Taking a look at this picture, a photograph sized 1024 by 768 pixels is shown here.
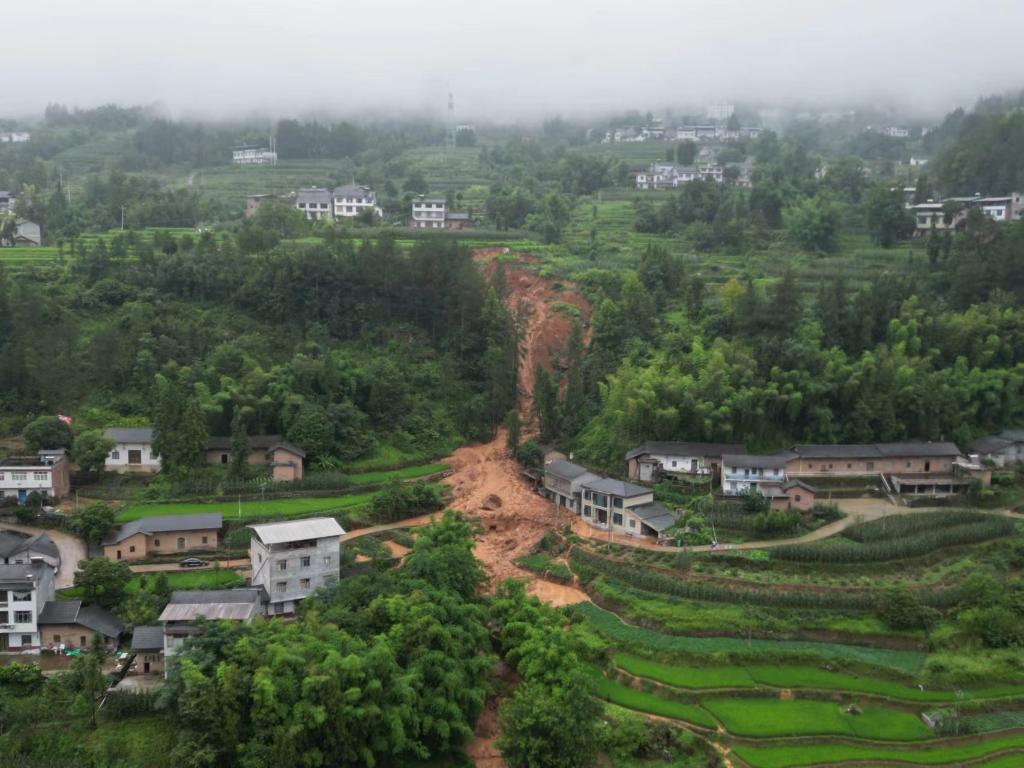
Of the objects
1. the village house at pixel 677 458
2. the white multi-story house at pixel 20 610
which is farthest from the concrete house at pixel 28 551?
the village house at pixel 677 458

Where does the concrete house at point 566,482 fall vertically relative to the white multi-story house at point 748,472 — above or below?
below


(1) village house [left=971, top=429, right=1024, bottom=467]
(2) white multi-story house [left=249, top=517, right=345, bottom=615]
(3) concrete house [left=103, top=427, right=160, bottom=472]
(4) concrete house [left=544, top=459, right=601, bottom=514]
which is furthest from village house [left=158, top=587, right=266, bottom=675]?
(1) village house [left=971, top=429, right=1024, bottom=467]

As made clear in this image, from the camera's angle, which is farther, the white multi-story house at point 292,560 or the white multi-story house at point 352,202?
the white multi-story house at point 352,202

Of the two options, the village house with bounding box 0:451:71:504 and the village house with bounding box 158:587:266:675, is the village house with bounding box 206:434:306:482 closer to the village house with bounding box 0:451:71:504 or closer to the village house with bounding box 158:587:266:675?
the village house with bounding box 0:451:71:504

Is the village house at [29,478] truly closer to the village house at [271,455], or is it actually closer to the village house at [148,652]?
the village house at [271,455]

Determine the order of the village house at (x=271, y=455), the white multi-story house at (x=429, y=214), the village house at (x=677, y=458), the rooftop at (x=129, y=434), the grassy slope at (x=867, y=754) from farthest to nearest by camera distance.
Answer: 1. the white multi-story house at (x=429, y=214)
2. the village house at (x=271, y=455)
3. the rooftop at (x=129, y=434)
4. the village house at (x=677, y=458)
5. the grassy slope at (x=867, y=754)

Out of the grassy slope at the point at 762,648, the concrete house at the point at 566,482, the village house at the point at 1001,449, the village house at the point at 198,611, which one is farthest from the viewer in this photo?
the village house at the point at 1001,449

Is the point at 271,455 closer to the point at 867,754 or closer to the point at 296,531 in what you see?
the point at 296,531
